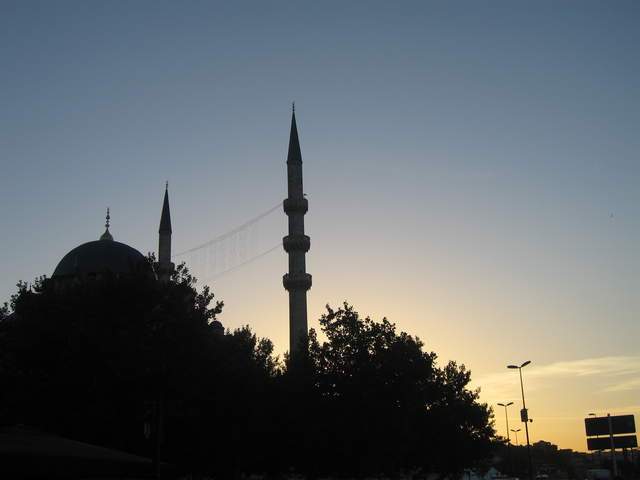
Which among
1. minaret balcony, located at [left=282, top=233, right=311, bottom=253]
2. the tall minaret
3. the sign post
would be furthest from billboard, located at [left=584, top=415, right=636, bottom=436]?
minaret balcony, located at [left=282, top=233, right=311, bottom=253]

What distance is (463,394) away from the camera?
47.1 meters

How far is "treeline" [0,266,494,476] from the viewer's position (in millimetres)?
30672

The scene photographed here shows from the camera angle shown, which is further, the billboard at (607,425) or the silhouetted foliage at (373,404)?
the billboard at (607,425)

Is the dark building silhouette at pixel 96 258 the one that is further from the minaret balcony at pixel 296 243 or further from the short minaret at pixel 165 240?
the minaret balcony at pixel 296 243

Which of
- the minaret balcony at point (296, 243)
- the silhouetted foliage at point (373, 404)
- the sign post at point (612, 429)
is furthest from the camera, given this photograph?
the sign post at point (612, 429)

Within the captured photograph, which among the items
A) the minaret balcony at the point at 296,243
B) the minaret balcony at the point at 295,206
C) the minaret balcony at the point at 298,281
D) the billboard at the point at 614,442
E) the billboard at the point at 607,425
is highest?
the minaret balcony at the point at 295,206

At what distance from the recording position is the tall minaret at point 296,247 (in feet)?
169

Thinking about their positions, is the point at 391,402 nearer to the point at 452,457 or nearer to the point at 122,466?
the point at 452,457

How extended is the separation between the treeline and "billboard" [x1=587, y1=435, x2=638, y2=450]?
19177 millimetres

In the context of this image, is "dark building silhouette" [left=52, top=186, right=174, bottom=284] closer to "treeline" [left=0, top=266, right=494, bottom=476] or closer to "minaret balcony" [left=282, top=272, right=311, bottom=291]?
"minaret balcony" [left=282, top=272, right=311, bottom=291]

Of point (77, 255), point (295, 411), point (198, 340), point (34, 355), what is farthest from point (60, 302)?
point (77, 255)

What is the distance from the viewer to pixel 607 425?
194 feet

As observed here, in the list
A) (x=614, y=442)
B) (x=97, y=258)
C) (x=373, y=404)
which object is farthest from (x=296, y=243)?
(x=614, y=442)

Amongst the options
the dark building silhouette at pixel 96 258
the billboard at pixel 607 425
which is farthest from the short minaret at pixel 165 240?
the billboard at pixel 607 425
